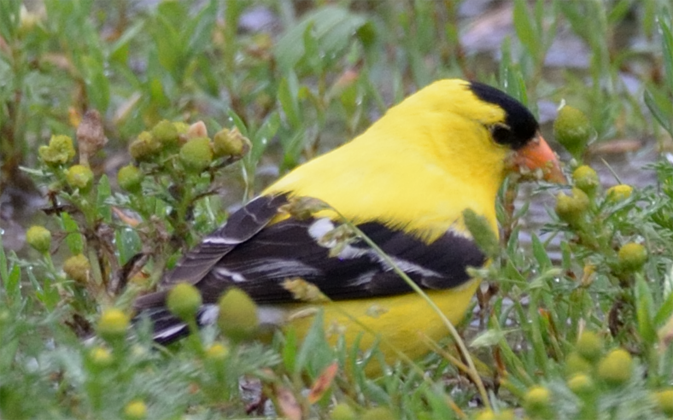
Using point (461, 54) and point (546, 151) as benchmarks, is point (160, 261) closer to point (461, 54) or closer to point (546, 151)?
point (546, 151)

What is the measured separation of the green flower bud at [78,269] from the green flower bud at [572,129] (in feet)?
3.15

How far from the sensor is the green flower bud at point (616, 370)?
1525mm

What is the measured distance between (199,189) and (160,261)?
18 centimetres

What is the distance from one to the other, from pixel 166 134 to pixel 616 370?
1.14 m

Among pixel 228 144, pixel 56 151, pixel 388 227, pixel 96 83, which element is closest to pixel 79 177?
pixel 56 151

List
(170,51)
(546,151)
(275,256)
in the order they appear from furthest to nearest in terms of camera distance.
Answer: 1. (170,51)
2. (546,151)
3. (275,256)

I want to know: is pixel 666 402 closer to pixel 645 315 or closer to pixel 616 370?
pixel 616 370

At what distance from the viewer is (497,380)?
2422 mm

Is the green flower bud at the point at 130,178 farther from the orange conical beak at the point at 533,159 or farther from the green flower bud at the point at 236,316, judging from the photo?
the orange conical beak at the point at 533,159

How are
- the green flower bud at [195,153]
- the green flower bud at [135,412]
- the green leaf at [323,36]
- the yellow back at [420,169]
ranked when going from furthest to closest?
the green leaf at [323,36]
the yellow back at [420,169]
the green flower bud at [195,153]
the green flower bud at [135,412]

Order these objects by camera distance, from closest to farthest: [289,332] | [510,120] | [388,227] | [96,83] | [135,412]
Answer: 1. [135,412]
2. [289,332]
3. [388,227]
4. [510,120]
5. [96,83]

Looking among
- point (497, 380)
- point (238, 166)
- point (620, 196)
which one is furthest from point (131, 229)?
point (620, 196)

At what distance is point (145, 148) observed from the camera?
236cm

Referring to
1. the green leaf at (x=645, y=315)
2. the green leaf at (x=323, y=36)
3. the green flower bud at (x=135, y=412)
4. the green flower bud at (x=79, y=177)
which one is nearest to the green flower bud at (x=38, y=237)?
the green flower bud at (x=79, y=177)
